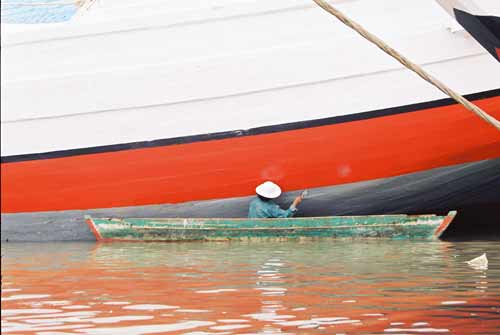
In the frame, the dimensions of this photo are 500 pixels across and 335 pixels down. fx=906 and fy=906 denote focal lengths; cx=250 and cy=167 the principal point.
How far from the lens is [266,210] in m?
9.73

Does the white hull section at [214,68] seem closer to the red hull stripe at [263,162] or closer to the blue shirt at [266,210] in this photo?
the red hull stripe at [263,162]

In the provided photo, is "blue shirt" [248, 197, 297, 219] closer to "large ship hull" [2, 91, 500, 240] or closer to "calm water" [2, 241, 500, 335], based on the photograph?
"large ship hull" [2, 91, 500, 240]

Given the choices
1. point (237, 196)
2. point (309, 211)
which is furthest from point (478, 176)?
point (237, 196)

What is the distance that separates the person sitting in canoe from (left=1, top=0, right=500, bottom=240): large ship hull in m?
0.14

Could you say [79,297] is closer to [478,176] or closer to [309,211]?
[309,211]

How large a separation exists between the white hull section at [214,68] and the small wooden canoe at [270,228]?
3.14ft

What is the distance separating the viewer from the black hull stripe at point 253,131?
9.25m

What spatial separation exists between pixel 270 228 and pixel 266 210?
20 centimetres

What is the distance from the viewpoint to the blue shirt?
31.9 feet

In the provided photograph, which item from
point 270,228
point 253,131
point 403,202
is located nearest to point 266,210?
point 270,228

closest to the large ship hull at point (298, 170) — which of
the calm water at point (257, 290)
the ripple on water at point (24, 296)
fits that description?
the calm water at point (257, 290)

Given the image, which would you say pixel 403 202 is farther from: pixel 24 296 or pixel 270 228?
pixel 24 296

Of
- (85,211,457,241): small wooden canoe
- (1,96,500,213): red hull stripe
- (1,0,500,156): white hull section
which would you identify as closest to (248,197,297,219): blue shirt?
(85,211,457,241): small wooden canoe

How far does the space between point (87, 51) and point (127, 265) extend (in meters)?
2.96
